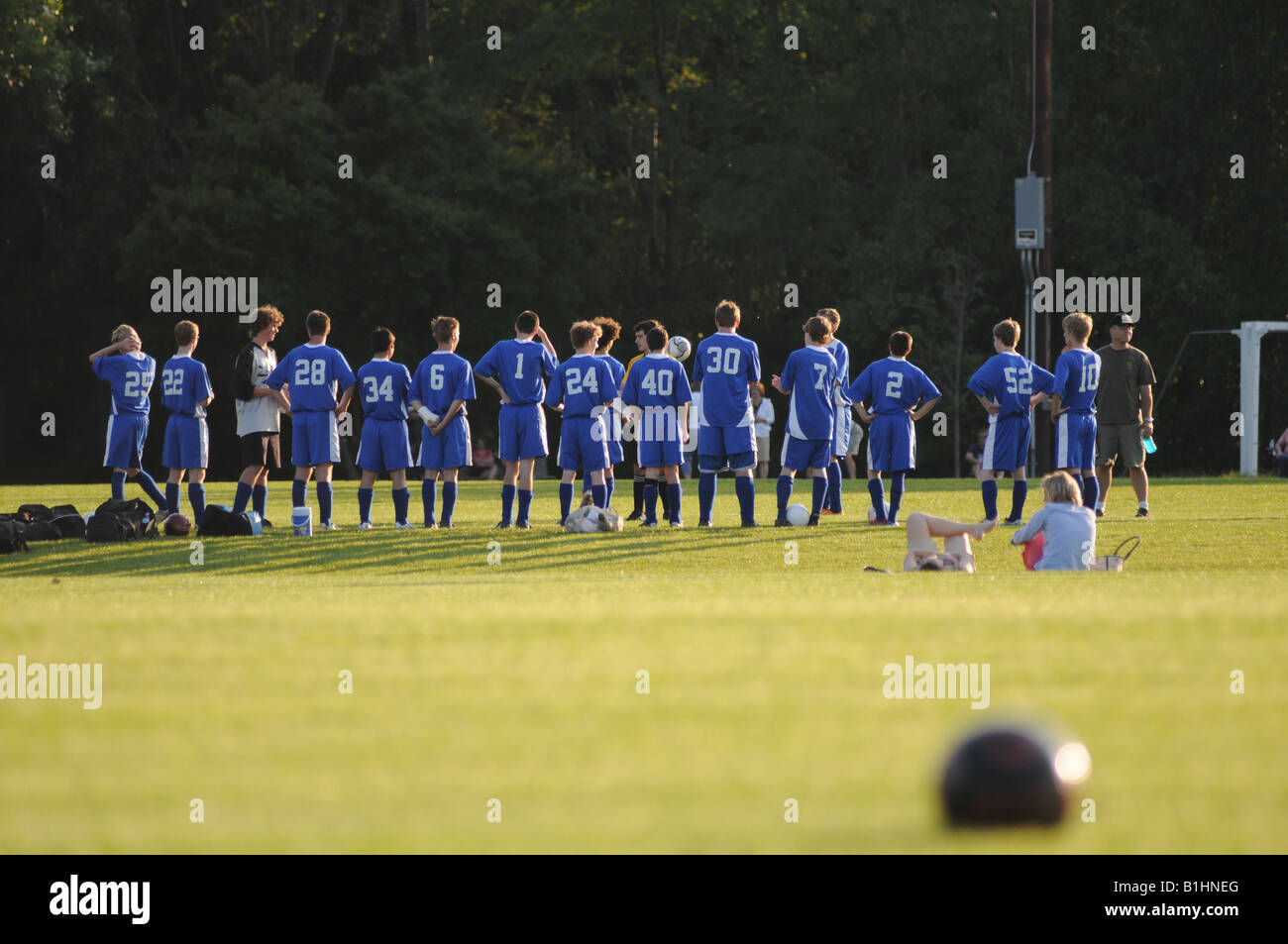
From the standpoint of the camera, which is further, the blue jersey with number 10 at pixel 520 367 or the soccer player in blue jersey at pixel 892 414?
the blue jersey with number 10 at pixel 520 367

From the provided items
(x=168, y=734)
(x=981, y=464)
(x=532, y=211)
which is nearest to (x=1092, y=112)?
(x=532, y=211)

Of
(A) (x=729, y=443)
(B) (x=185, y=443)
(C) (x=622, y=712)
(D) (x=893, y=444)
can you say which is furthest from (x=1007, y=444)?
(C) (x=622, y=712)

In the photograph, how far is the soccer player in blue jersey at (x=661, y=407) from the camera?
2000 centimetres

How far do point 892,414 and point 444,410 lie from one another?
195 inches

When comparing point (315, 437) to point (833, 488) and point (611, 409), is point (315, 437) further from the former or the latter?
point (833, 488)

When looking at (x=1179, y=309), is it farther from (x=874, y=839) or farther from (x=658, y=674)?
(x=874, y=839)

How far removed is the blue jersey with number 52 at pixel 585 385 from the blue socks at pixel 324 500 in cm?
271

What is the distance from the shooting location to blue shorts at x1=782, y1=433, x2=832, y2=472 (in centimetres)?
1994

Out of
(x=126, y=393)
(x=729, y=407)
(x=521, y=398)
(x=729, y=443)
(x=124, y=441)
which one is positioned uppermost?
(x=126, y=393)

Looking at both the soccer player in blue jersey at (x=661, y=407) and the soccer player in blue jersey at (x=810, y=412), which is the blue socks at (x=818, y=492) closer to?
the soccer player in blue jersey at (x=810, y=412)

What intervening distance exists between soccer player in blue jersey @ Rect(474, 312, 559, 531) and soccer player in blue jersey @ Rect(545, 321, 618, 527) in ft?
0.74

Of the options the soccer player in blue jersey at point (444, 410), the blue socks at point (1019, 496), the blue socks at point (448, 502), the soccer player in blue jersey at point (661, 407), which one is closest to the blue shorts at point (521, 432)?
the soccer player in blue jersey at point (444, 410)

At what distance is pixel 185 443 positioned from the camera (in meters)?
19.8

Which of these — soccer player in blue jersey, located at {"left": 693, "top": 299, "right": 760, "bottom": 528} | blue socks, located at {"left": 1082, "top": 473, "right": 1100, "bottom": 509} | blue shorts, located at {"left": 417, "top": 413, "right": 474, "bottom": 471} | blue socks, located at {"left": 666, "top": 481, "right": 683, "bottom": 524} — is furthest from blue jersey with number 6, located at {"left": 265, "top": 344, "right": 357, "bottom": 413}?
blue socks, located at {"left": 1082, "top": 473, "right": 1100, "bottom": 509}
